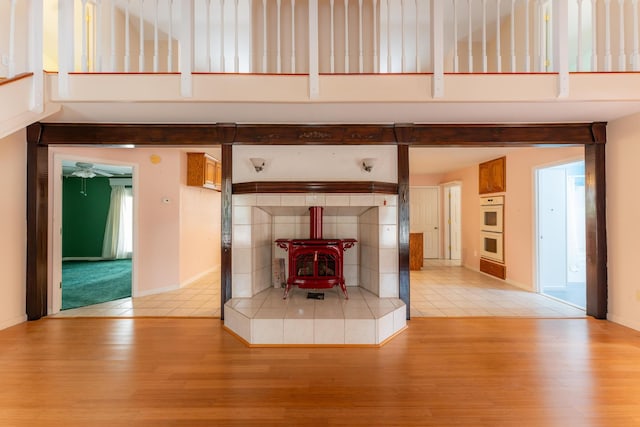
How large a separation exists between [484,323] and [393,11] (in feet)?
12.4

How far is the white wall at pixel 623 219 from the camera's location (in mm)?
3248

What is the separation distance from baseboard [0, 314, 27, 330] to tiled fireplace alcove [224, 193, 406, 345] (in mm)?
2131

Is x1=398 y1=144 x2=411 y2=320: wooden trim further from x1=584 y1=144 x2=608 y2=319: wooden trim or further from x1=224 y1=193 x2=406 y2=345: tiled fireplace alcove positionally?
x1=584 y1=144 x2=608 y2=319: wooden trim

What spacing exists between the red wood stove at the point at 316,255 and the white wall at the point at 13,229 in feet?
8.81

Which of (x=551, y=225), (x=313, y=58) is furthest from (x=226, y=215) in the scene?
(x=551, y=225)

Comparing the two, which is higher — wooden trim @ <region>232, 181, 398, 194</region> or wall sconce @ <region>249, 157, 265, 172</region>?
wall sconce @ <region>249, 157, 265, 172</region>

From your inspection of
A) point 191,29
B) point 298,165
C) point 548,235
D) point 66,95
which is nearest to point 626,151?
point 548,235

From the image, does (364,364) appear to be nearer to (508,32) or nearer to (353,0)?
(353,0)

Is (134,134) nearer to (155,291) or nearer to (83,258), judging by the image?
(155,291)

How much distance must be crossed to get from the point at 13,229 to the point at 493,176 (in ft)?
21.4

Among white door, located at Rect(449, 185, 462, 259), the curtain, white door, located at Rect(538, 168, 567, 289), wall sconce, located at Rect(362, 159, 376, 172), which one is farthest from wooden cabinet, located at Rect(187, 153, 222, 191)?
white door, located at Rect(449, 185, 462, 259)

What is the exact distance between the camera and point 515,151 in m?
5.11

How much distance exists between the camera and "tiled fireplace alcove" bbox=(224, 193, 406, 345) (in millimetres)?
2928

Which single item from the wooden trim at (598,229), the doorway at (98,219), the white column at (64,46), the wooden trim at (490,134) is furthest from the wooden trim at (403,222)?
the doorway at (98,219)
